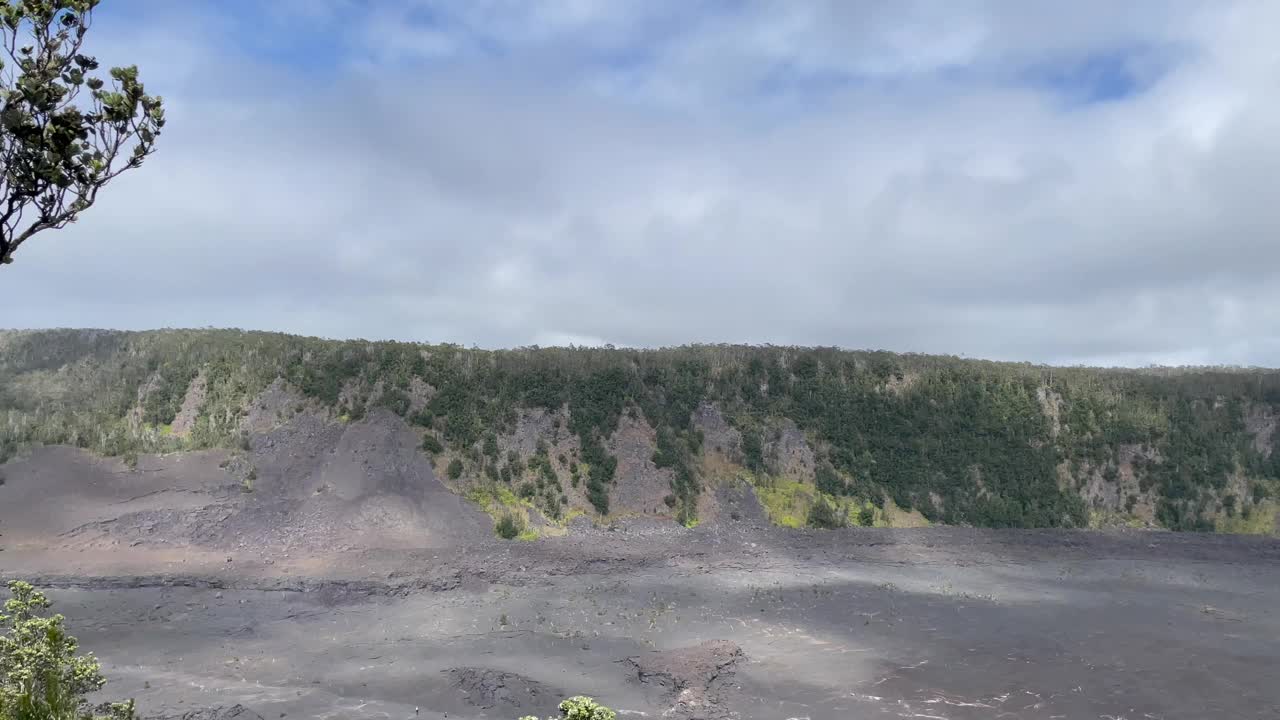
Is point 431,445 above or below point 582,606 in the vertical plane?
above

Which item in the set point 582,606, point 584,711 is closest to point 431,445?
point 582,606

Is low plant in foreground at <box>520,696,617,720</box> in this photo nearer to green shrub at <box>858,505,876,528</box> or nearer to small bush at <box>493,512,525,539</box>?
small bush at <box>493,512,525,539</box>

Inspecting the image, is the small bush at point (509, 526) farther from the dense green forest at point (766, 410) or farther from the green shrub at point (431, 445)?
the green shrub at point (431, 445)

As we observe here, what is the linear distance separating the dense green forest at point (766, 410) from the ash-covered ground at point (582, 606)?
2.69m

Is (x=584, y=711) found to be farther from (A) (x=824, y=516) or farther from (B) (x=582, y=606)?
(A) (x=824, y=516)

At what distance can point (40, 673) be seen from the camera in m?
8.95

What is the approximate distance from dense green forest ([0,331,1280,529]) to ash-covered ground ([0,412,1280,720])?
2.69m

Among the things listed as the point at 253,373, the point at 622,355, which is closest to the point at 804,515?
the point at 622,355

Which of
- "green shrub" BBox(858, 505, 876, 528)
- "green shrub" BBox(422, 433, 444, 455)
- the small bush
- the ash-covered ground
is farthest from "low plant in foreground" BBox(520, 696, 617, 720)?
"green shrub" BBox(858, 505, 876, 528)

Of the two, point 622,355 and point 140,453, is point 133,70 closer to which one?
point 140,453

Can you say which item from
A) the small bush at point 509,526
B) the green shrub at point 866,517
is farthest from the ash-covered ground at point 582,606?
the green shrub at point 866,517

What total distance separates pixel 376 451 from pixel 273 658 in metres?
15.2

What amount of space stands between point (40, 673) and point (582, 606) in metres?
16.0

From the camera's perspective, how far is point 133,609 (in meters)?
22.9
